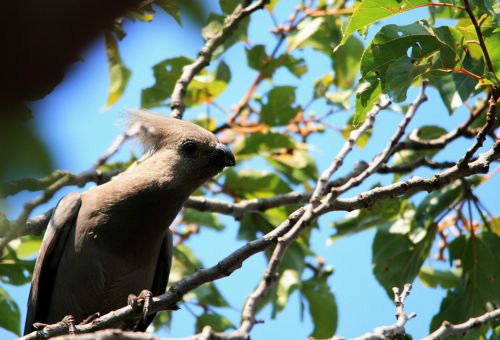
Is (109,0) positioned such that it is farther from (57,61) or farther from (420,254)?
(420,254)

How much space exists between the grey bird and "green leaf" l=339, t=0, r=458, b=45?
5.80 ft

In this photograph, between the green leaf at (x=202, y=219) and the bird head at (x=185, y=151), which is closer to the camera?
the bird head at (x=185, y=151)

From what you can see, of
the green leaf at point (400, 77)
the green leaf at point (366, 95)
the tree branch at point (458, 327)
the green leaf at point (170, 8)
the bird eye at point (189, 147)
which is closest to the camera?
the green leaf at point (170, 8)

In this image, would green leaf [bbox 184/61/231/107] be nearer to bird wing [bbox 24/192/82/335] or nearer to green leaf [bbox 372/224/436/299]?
bird wing [bbox 24/192/82/335]

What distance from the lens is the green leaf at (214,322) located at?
5.66 metres

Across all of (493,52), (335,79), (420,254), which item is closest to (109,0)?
(493,52)

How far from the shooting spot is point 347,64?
249 inches

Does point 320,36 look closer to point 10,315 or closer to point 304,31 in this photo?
point 304,31

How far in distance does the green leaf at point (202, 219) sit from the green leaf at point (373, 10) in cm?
307

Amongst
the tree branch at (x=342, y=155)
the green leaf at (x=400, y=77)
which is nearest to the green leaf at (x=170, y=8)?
the tree branch at (x=342, y=155)

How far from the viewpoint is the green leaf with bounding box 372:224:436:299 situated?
5.28m

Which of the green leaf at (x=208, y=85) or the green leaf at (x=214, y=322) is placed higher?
the green leaf at (x=208, y=85)

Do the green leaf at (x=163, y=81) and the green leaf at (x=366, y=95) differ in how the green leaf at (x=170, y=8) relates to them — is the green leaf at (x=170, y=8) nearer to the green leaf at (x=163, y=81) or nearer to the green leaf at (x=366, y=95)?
the green leaf at (x=366, y=95)

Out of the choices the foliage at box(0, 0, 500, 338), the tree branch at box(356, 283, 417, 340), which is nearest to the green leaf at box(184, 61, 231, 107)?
the foliage at box(0, 0, 500, 338)
